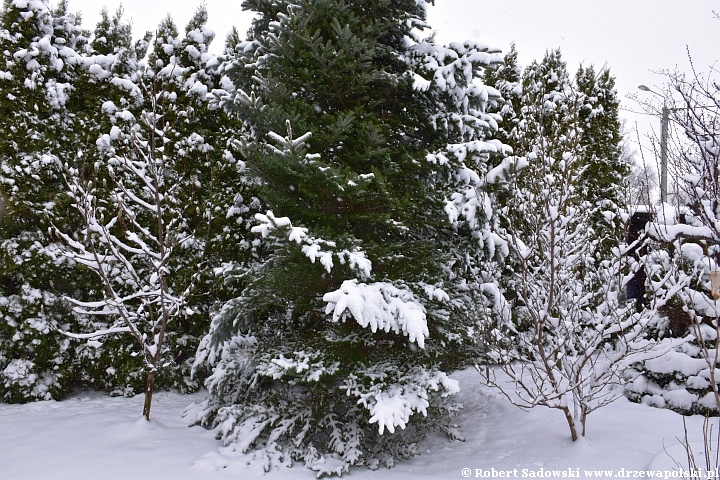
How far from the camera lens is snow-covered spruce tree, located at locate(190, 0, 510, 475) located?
4.27m

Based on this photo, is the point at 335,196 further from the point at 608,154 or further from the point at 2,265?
the point at 608,154

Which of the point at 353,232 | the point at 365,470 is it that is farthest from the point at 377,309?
the point at 365,470

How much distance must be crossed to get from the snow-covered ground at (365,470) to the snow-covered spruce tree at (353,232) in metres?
0.26

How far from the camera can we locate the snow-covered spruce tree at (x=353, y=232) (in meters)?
4.27

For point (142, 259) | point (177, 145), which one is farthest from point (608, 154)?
point (142, 259)

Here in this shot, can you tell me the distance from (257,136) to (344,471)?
369 centimetres

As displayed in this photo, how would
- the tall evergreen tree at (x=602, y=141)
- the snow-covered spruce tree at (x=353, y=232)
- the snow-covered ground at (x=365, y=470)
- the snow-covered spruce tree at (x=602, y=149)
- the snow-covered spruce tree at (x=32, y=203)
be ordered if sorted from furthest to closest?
the tall evergreen tree at (x=602, y=141) < the snow-covered spruce tree at (x=602, y=149) < the snow-covered spruce tree at (x=32, y=203) < the snow-covered spruce tree at (x=353, y=232) < the snow-covered ground at (x=365, y=470)

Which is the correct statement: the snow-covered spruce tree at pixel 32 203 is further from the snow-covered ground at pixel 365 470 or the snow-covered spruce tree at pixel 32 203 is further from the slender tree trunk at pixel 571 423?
the slender tree trunk at pixel 571 423

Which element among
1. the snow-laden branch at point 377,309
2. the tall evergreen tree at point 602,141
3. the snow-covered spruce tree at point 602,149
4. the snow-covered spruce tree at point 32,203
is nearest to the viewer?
the snow-laden branch at point 377,309

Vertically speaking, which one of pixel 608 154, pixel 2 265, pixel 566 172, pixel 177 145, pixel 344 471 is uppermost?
pixel 608 154

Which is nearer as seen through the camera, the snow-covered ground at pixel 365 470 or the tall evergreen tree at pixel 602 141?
the snow-covered ground at pixel 365 470

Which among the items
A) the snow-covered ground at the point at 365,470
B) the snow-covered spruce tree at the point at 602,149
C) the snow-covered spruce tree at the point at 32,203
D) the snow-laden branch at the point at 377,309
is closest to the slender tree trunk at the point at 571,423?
the snow-covered ground at the point at 365,470

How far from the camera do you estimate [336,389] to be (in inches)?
185

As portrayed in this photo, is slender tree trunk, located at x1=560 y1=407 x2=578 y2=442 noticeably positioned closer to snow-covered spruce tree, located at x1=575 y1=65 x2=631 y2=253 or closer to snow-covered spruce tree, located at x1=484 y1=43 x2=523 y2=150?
snow-covered spruce tree, located at x1=575 y1=65 x2=631 y2=253
